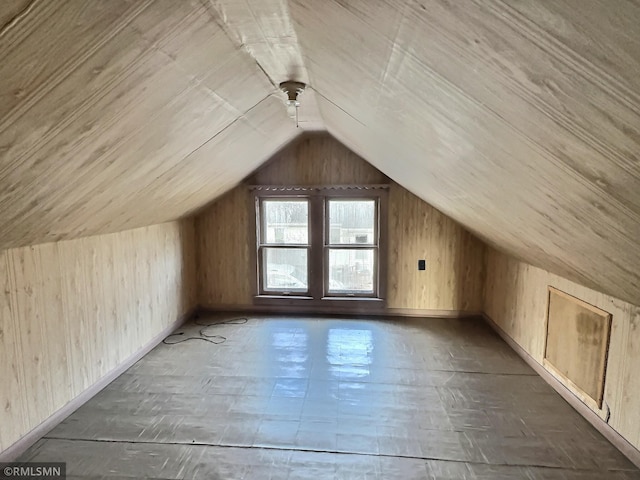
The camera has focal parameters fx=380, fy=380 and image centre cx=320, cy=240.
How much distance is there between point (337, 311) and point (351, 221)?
1.26 metres

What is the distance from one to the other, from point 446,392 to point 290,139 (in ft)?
10.6

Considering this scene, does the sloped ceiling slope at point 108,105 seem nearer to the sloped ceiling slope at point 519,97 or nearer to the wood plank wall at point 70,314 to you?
the wood plank wall at point 70,314

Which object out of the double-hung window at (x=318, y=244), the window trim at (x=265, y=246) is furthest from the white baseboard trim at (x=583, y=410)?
the window trim at (x=265, y=246)

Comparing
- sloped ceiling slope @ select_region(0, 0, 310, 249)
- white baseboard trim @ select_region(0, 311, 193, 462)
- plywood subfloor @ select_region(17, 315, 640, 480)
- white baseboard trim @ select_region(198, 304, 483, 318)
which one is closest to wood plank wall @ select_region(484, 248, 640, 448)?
plywood subfloor @ select_region(17, 315, 640, 480)

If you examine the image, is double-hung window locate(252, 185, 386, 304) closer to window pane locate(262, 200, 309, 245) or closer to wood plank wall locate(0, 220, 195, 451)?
window pane locate(262, 200, 309, 245)

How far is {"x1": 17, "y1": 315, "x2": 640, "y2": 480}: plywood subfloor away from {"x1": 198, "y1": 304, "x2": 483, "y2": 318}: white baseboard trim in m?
0.98

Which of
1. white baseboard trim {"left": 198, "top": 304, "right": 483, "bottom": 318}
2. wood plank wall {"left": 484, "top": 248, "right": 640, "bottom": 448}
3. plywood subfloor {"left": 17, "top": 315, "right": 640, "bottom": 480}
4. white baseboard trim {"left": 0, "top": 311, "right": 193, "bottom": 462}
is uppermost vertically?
→ wood plank wall {"left": 484, "top": 248, "right": 640, "bottom": 448}

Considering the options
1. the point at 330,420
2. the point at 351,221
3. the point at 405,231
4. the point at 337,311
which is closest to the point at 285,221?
the point at 351,221

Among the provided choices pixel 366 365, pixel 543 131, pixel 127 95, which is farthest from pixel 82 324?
pixel 543 131

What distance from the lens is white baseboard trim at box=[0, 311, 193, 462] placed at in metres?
2.34

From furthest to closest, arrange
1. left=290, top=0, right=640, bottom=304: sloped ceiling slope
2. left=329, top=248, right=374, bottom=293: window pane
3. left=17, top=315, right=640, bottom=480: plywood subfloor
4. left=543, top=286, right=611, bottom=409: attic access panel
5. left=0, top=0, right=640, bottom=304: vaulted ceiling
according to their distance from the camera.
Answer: left=329, top=248, right=374, bottom=293: window pane → left=543, top=286, right=611, bottom=409: attic access panel → left=17, top=315, right=640, bottom=480: plywood subfloor → left=0, top=0, right=640, bottom=304: vaulted ceiling → left=290, top=0, right=640, bottom=304: sloped ceiling slope

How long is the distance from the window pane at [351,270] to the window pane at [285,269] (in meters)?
0.40

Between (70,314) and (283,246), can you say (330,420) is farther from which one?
(283,246)

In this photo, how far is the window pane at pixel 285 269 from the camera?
5.36 meters
